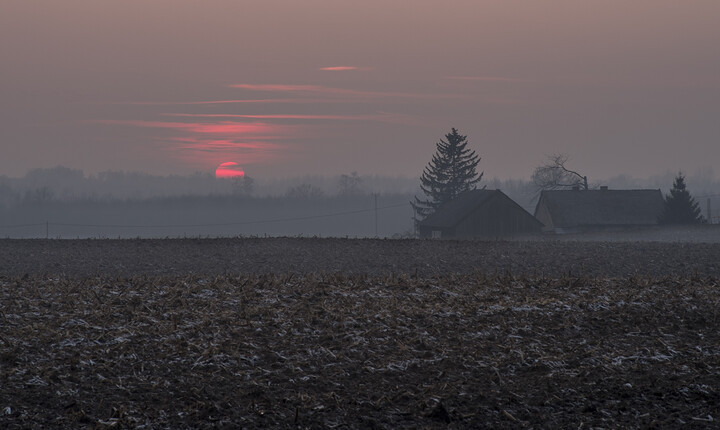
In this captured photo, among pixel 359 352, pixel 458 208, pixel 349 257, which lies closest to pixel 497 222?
pixel 458 208

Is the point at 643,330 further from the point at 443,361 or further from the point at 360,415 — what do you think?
the point at 360,415

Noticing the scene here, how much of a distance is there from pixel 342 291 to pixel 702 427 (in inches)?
353

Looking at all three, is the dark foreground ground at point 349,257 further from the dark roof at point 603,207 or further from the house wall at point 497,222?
the dark roof at point 603,207

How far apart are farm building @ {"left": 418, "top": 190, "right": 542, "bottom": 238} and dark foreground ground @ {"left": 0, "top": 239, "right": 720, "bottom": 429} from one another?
45141 millimetres

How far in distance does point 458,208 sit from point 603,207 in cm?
1623

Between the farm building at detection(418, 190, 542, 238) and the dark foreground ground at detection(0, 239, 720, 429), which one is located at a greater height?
the farm building at detection(418, 190, 542, 238)

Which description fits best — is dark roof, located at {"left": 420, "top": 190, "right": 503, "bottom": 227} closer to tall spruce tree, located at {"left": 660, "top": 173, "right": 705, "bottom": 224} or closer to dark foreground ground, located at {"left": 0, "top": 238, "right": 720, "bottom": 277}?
tall spruce tree, located at {"left": 660, "top": 173, "right": 705, "bottom": 224}

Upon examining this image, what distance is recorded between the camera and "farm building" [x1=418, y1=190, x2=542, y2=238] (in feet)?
212

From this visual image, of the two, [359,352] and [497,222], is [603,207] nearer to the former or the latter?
[497,222]

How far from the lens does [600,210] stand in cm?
7106

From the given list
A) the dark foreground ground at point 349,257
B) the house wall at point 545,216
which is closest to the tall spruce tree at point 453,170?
the house wall at point 545,216

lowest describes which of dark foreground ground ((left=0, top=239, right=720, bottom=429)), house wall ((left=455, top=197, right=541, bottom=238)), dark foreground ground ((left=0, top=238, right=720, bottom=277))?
dark foreground ground ((left=0, top=239, right=720, bottom=429))

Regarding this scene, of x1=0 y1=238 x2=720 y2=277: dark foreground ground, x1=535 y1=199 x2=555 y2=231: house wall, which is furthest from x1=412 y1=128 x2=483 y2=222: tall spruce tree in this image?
x1=0 y1=238 x2=720 y2=277: dark foreground ground

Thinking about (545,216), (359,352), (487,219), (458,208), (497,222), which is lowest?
(359,352)
